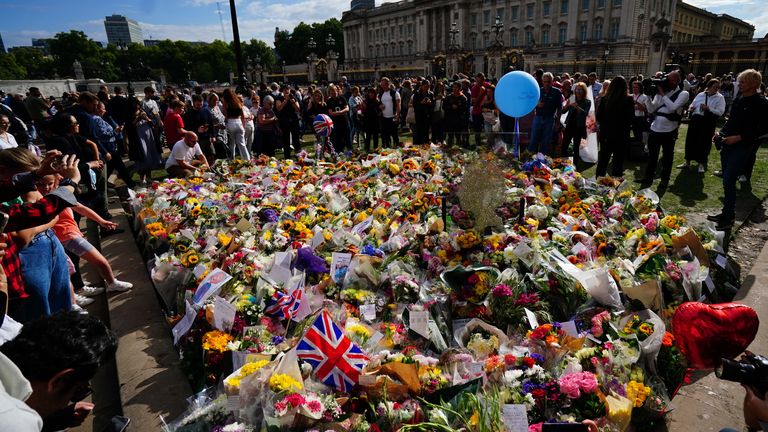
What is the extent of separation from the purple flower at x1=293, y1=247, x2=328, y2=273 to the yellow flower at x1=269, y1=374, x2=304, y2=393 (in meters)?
1.54

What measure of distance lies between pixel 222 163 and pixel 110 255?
9.74 ft

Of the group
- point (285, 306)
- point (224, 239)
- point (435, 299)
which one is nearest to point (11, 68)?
point (224, 239)

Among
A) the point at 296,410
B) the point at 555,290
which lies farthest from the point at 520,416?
the point at 555,290

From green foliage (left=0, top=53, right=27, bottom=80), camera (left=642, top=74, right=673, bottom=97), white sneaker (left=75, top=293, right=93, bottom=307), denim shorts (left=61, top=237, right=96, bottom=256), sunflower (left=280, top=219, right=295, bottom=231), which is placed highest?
green foliage (left=0, top=53, right=27, bottom=80)

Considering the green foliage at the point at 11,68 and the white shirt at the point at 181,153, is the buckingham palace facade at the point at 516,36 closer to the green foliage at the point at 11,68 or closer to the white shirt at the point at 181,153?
the white shirt at the point at 181,153

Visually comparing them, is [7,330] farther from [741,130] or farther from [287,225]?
[741,130]

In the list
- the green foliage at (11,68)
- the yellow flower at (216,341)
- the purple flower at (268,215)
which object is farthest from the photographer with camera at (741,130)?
the green foliage at (11,68)

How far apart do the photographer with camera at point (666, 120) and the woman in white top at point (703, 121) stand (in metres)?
1.04

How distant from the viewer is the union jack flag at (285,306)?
301 cm

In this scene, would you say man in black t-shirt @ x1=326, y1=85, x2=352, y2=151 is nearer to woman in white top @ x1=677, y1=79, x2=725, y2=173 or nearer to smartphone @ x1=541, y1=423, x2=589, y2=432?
woman in white top @ x1=677, y1=79, x2=725, y2=173

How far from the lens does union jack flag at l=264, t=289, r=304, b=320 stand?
301 centimetres

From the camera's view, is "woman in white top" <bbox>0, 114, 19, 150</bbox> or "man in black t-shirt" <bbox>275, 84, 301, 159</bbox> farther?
"man in black t-shirt" <bbox>275, 84, 301, 159</bbox>

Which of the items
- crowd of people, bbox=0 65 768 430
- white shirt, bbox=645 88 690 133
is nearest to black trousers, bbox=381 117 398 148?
crowd of people, bbox=0 65 768 430

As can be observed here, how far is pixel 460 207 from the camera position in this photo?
4.40 m
